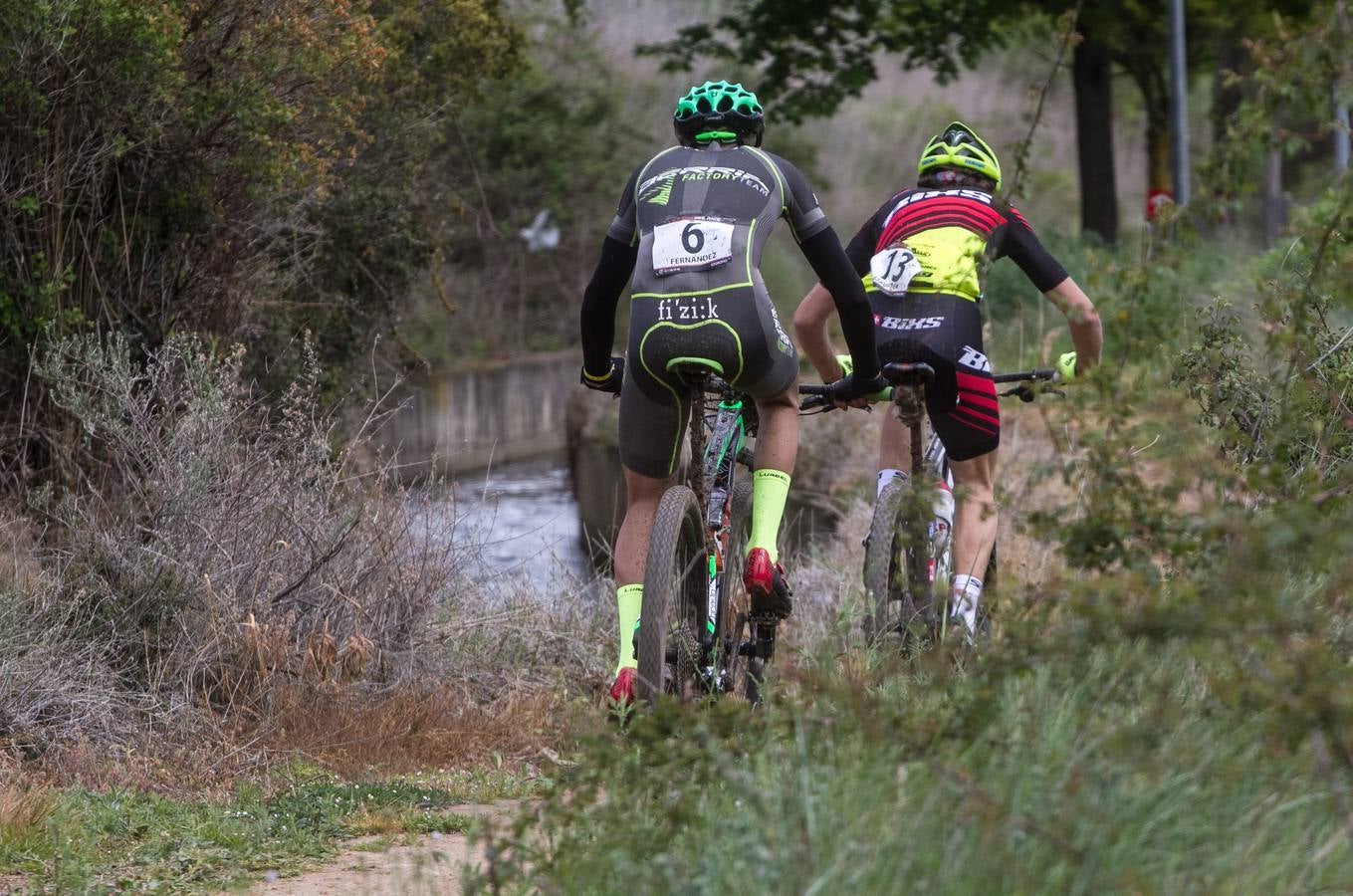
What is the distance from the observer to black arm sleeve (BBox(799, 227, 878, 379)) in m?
5.70

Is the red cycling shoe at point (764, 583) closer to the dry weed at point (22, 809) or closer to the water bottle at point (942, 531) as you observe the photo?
the water bottle at point (942, 531)

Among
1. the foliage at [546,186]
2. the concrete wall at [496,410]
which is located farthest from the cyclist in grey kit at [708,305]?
the foliage at [546,186]

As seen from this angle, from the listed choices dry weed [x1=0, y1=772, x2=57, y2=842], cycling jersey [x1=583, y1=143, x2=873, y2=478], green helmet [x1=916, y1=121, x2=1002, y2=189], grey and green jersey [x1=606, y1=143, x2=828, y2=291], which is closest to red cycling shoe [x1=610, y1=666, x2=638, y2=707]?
cycling jersey [x1=583, y1=143, x2=873, y2=478]

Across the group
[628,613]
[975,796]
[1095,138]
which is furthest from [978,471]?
[1095,138]

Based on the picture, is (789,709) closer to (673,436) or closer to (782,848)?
(782,848)

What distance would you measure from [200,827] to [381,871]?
60cm

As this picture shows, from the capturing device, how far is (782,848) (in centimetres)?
326

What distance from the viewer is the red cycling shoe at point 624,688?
5.36 metres

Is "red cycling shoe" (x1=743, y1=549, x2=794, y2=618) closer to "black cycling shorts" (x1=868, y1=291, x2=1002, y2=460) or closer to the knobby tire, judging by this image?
the knobby tire

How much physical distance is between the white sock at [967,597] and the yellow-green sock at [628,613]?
3.54 ft

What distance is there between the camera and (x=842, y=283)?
572 cm

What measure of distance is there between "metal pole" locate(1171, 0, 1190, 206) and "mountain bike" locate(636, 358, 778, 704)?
631 inches

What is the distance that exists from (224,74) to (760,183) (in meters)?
3.84

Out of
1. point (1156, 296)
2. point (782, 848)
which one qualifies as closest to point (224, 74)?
point (782, 848)
